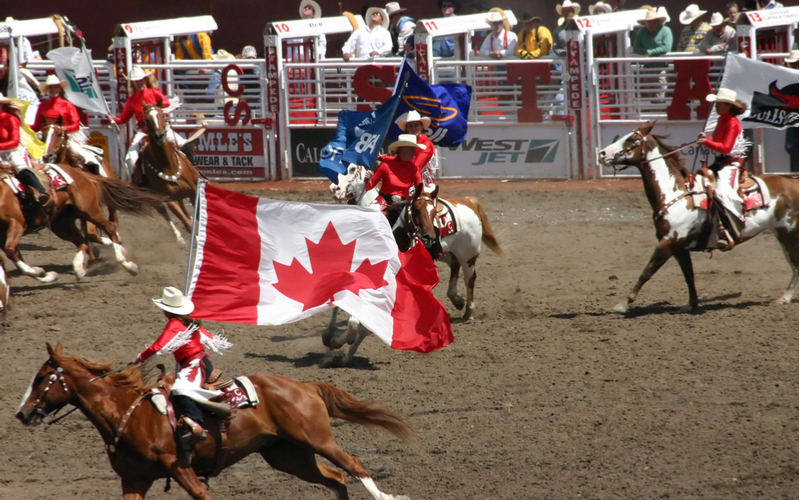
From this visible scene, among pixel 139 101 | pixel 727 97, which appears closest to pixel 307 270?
pixel 727 97

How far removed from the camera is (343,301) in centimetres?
718

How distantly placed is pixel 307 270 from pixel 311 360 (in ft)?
6.13

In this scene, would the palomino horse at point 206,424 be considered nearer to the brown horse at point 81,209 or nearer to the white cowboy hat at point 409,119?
the white cowboy hat at point 409,119

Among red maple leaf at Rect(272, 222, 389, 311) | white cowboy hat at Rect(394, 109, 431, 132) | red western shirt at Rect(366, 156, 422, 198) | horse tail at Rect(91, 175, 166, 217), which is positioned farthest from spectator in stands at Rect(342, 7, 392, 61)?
red maple leaf at Rect(272, 222, 389, 311)

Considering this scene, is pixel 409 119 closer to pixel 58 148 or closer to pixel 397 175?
pixel 397 175

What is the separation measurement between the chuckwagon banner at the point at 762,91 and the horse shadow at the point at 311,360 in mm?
5198

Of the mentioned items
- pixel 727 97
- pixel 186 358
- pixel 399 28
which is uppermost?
pixel 399 28

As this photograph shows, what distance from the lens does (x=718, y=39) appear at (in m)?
16.4

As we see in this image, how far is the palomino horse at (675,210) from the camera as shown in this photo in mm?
10125

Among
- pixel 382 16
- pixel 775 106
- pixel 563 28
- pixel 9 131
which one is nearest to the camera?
pixel 775 106

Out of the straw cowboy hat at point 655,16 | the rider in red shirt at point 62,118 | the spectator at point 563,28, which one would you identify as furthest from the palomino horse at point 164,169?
the straw cowboy hat at point 655,16

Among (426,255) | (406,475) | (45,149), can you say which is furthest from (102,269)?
(406,475)

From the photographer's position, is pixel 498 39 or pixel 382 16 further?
pixel 382 16

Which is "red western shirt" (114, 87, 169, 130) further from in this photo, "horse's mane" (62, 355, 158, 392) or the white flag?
"horse's mane" (62, 355, 158, 392)
